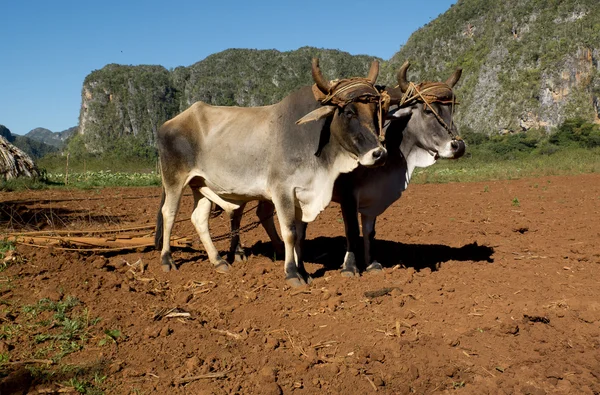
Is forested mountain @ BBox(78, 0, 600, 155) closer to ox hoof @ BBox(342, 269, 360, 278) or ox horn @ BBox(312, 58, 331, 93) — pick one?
ox hoof @ BBox(342, 269, 360, 278)

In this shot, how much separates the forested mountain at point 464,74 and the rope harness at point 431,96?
2264 inches

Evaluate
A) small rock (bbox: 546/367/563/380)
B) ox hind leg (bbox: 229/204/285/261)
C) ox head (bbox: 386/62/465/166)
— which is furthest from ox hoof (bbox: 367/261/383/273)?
small rock (bbox: 546/367/563/380)

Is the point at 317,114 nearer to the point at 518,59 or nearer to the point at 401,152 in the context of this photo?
Answer: the point at 401,152

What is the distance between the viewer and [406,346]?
411 centimetres

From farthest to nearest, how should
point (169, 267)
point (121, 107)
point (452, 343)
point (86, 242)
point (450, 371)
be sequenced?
point (121, 107), point (86, 242), point (169, 267), point (452, 343), point (450, 371)

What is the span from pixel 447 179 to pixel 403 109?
19.0 metres

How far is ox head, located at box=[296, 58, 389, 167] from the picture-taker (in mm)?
5094

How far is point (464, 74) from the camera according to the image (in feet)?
249

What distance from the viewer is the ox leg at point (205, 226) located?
671 centimetres

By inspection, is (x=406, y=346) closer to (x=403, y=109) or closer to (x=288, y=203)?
(x=288, y=203)

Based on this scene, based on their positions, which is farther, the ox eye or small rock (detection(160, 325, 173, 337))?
the ox eye

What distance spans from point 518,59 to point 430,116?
69307 mm

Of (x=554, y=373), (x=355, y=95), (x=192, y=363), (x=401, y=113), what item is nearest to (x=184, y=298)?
(x=192, y=363)

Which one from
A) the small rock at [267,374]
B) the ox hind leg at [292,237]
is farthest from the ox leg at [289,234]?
the small rock at [267,374]
